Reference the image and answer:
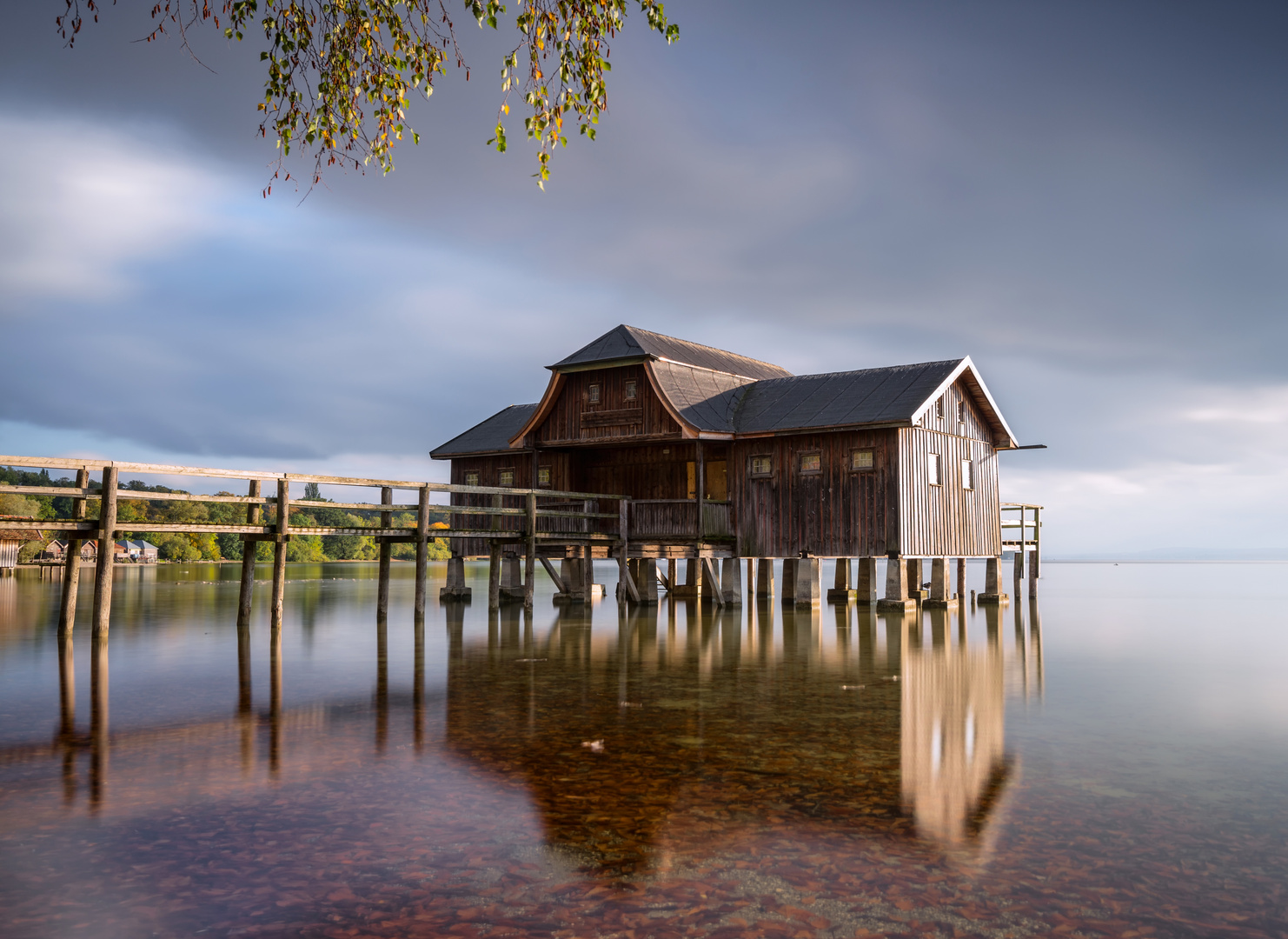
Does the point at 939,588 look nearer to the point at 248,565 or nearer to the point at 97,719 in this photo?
the point at 248,565

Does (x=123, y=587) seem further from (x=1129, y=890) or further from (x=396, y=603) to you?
(x=1129, y=890)

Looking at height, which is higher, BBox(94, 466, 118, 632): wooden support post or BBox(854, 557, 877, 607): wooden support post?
BBox(94, 466, 118, 632): wooden support post

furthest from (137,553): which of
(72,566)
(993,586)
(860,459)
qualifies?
(860,459)

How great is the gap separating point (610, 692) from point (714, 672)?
2516 mm

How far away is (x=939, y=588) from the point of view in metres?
28.1

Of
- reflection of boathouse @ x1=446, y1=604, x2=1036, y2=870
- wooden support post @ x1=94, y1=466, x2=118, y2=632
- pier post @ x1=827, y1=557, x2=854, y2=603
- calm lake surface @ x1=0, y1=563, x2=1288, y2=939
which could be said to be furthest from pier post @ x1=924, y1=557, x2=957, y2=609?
wooden support post @ x1=94, y1=466, x2=118, y2=632

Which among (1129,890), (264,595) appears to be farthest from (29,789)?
(264,595)

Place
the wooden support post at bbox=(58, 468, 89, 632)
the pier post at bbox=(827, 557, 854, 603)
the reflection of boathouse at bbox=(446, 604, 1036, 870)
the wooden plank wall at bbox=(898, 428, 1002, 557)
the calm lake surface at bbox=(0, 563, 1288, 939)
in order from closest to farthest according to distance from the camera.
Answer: the calm lake surface at bbox=(0, 563, 1288, 939), the reflection of boathouse at bbox=(446, 604, 1036, 870), the wooden support post at bbox=(58, 468, 89, 632), the wooden plank wall at bbox=(898, 428, 1002, 557), the pier post at bbox=(827, 557, 854, 603)

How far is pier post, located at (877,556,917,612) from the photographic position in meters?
25.6

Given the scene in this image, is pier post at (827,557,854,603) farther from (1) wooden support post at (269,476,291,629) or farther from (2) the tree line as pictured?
(2) the tree line

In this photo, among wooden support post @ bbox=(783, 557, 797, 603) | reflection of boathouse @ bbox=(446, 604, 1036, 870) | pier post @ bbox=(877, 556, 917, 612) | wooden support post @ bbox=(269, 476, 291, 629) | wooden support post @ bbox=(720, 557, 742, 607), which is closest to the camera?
reflection of boathouse @ bbox=(446, 604, 1036, 870)

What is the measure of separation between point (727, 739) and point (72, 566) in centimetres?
1453

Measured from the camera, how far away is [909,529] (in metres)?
25.5

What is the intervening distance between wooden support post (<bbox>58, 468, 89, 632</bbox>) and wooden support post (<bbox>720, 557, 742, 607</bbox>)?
15706 millimetres
